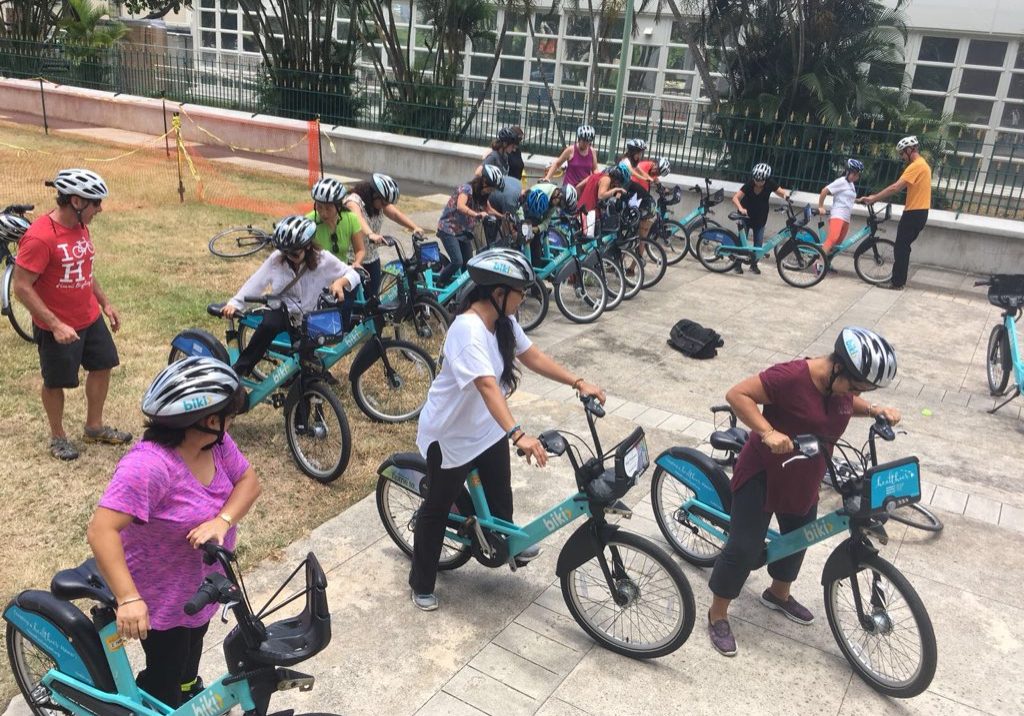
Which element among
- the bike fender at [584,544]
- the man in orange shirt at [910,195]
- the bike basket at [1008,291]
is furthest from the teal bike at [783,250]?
the bike fender at [584,544]

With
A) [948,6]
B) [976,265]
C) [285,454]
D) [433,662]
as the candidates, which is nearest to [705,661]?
[433,662]

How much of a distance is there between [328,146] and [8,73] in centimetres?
1347

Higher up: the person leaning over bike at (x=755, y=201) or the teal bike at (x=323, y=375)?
the person leaning over bike at (x=755, y=201)

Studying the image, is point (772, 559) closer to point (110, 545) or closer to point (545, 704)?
point (545, 704)

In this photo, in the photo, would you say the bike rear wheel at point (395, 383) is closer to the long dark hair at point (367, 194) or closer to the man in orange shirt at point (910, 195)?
the long dark hair at point (367, 194)

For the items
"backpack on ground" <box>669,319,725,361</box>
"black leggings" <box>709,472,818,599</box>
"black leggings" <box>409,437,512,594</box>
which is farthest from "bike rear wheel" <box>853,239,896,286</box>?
"black leggings" <box>409,437,512,594</box>

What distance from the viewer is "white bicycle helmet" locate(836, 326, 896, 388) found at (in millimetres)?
3543

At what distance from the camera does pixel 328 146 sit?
19.1 metres

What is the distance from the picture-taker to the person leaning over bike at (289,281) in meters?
5.58

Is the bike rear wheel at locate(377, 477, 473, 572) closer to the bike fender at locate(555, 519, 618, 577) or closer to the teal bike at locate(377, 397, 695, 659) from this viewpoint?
the teal bike at locate(377, 397, 695, 659)

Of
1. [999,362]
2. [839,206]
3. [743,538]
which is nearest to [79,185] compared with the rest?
[743,538]

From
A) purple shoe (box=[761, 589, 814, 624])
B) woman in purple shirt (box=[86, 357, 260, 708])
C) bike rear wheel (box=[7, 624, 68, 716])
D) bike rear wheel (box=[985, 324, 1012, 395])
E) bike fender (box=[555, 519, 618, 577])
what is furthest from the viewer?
bike rear wheel (box=[985, 324, 1012, 395])

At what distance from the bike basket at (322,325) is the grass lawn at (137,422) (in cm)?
95

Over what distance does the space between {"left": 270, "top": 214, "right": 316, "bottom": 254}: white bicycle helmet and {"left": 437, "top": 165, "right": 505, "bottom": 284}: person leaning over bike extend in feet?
9.94
